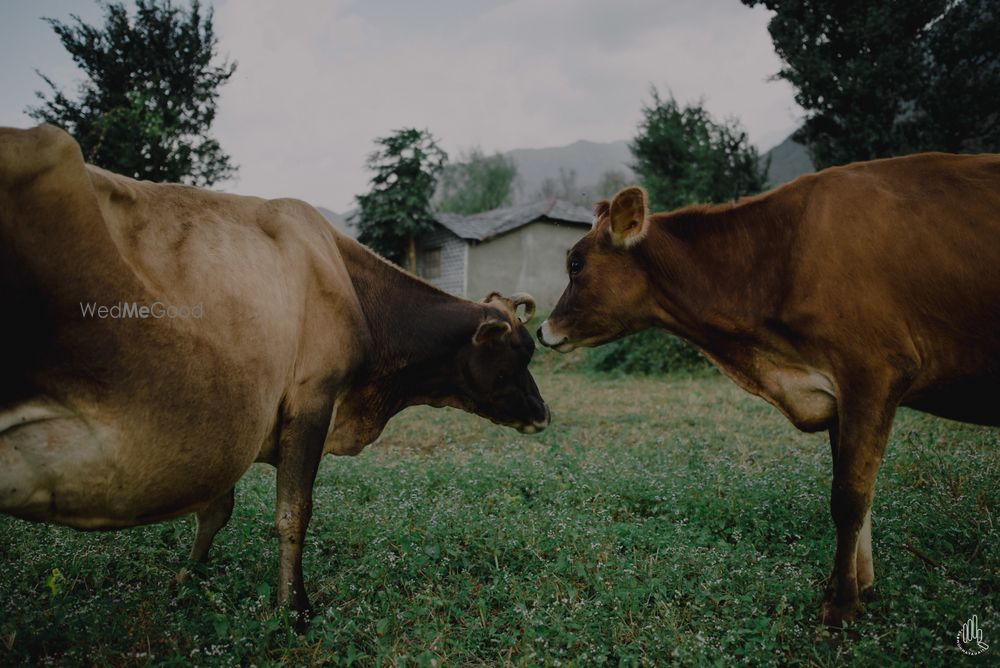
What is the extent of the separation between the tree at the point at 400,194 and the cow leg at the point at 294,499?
88.5ft

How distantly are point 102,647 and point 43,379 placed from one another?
1.41 meters

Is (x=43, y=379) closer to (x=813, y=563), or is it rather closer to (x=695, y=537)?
(x=695, y=537)

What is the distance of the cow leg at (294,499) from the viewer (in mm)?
3570

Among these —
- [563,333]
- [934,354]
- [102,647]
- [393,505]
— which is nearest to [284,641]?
[102,647]

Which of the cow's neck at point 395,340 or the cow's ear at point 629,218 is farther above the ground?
the cow's ear at point 629,218

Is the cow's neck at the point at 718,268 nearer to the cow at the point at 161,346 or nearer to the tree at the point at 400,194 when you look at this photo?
the cow at the point at 161,346

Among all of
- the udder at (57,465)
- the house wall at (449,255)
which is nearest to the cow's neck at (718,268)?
the udder at (57,465)

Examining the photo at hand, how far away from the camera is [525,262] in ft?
107

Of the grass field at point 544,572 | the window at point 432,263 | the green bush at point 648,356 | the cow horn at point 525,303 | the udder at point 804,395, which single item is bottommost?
the grass field at point 544,572

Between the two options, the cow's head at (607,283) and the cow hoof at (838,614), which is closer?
the cow hoof at (838,614)

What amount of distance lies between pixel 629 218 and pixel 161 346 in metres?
2.97

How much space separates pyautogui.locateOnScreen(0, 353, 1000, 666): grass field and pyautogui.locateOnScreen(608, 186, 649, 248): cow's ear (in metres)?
2.00

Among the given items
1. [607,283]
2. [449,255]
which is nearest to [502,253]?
[449,255]

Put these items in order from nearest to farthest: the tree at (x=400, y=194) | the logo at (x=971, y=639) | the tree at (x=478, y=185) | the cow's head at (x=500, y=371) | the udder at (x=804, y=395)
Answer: the logo at (x=971, y=639) < the udder at (x=804, y=395) < the cow's head at (x=500, y=371) < the tree at (x=400, y=194) < the tree at (x=478, y=185)
